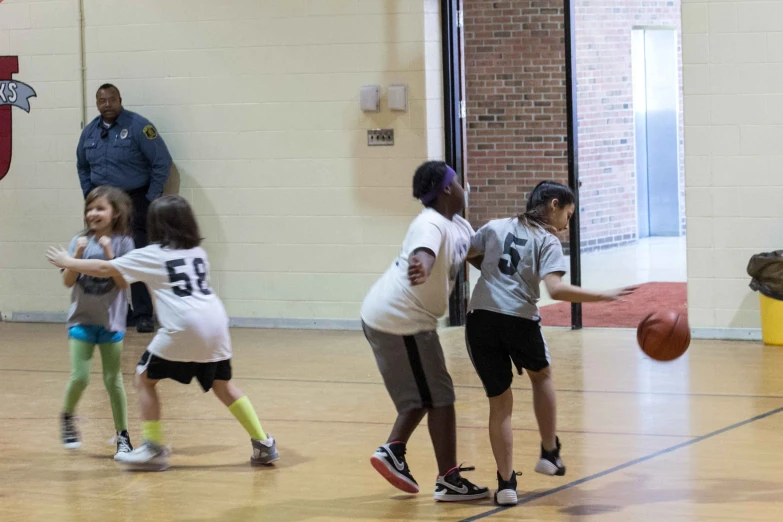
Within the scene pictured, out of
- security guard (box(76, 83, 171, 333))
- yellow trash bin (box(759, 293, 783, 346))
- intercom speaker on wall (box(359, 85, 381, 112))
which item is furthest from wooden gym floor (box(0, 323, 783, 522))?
intercom speaker on wall (box(359, 85, 381, 112))

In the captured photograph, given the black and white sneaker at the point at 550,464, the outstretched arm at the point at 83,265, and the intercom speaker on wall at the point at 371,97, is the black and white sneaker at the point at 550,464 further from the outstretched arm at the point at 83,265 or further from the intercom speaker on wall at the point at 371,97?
the intercom speaker on wall at the point at 371,97

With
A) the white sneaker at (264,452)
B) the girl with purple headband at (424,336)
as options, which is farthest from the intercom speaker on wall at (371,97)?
the girl with purple headband at (424,336)

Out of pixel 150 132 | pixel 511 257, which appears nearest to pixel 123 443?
pixel 511 257

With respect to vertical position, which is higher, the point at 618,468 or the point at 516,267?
the point at 516,267

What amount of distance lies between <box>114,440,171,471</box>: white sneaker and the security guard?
4230 mm

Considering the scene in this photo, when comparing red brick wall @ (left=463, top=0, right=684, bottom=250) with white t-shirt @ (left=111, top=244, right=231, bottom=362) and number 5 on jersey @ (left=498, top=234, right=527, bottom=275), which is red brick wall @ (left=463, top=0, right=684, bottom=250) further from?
number 5 on jersey @ (left=498, top=234, right=527, bottom=275)

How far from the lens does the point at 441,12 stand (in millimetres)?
9039

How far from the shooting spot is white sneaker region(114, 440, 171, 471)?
518 cm

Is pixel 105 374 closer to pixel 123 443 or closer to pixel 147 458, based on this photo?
pixel 123 443

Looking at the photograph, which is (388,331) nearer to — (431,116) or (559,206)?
(559,206)

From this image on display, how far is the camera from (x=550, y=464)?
15.6ft

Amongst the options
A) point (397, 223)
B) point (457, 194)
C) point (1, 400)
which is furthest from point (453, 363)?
point (457, 194)

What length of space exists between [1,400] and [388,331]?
332 centimetres

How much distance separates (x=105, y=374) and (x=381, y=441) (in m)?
1.37
